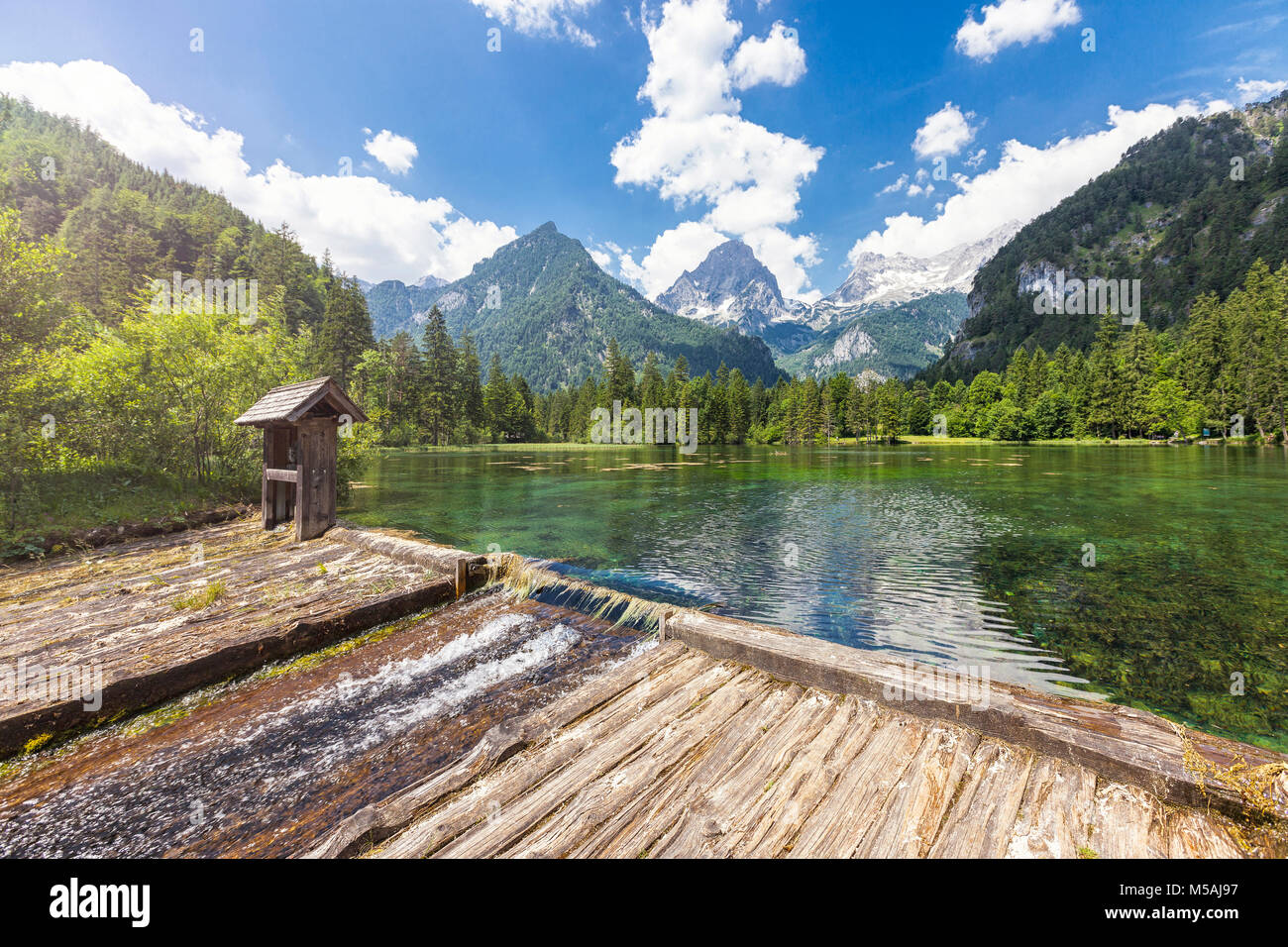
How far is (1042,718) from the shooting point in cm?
378

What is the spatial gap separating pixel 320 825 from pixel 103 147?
21032cm

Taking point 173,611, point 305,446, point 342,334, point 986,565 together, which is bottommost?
point 986,565

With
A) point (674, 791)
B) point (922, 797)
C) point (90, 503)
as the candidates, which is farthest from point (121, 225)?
point (922, 797)

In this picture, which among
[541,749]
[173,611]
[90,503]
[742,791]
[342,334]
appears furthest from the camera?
[342,334]

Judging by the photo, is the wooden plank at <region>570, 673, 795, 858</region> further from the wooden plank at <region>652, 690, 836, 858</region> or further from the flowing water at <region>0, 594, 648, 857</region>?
the flowing water at <region>0, 594, 648, 857</region>

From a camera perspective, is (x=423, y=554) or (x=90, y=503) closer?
(x=423, y=554)

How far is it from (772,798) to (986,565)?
47.6 feet

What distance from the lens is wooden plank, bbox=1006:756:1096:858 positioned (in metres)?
2.85

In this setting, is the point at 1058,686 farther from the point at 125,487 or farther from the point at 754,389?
the point at 754,389

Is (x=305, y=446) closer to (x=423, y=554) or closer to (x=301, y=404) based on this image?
(x=301, y=404)

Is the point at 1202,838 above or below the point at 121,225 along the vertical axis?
Result: below

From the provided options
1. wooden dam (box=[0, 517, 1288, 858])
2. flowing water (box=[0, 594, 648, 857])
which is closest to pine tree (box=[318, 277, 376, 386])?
wooden dam (box=[0, 517, 1288, 858])

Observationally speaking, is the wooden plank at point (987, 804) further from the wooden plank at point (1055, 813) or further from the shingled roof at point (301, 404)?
the shingled roof at point (301, 404)
